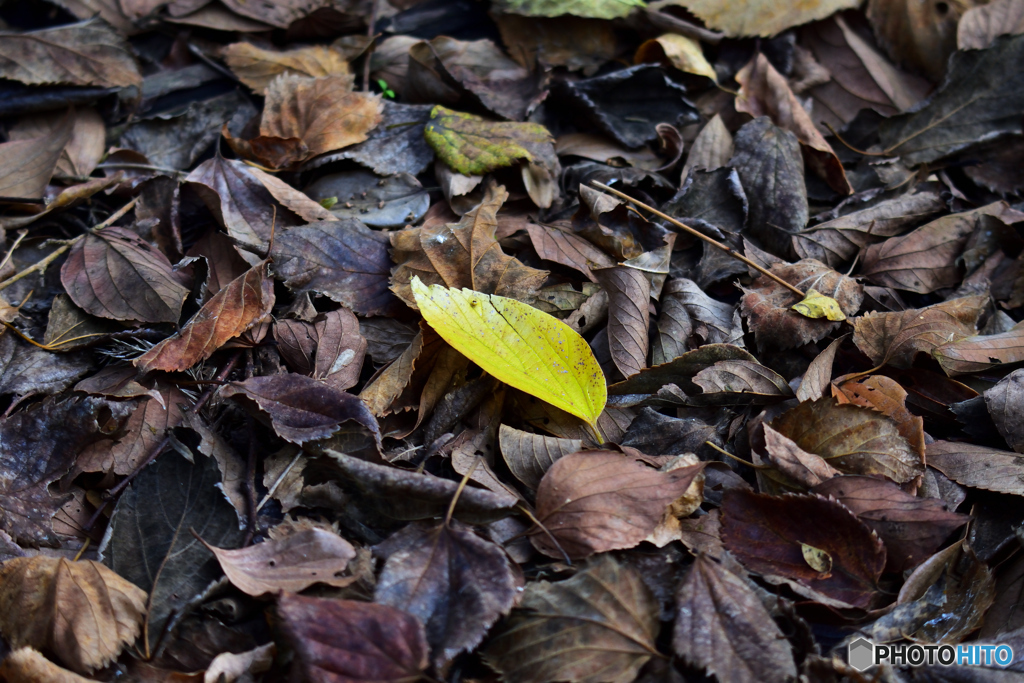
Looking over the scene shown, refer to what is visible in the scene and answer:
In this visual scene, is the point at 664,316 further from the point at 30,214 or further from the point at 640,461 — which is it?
the point at 30,214

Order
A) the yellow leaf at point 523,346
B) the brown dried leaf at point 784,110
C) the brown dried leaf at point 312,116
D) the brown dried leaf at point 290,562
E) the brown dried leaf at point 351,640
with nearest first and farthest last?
the brown dried leaf at point 351,640 → the brown dried leaf at point 290,562 → the yellow leaf at point 523,346 → the brown dried leaf at point 312,116 → the brown dried leaf at point 784,110

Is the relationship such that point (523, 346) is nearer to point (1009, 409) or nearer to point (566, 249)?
point (566, 249)

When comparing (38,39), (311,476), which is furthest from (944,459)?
(38,39)

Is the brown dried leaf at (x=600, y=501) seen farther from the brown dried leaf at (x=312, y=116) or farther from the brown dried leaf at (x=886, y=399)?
the brown dried leaf at (x=312, y=116)

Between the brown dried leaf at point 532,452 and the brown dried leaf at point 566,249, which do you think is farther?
the brown dried leaf at point 566,249

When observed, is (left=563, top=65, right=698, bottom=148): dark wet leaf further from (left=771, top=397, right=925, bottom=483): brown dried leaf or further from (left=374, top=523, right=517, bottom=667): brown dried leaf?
(left=374, top=523, right=517, bottom=667): brown dried leaf

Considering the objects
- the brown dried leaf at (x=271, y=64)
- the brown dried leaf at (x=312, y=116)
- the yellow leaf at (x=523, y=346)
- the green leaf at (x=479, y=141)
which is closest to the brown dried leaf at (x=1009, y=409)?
the yellow leaf at (x=523, y=346)

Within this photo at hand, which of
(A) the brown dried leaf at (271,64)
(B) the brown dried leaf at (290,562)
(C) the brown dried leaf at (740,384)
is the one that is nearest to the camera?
(B) the brown dried leaf at (290,562)
